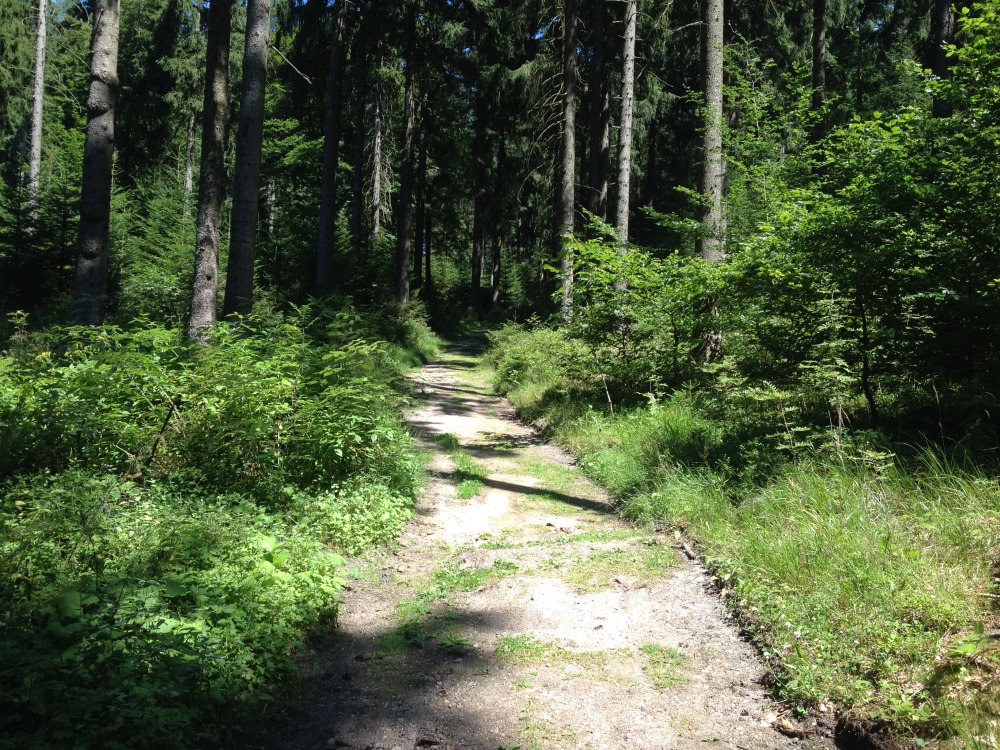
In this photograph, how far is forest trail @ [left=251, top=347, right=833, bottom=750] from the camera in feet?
11.5

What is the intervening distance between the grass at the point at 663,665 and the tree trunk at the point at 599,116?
55.6 feet

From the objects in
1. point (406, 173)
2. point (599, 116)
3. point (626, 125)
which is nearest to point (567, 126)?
point (626, 125)

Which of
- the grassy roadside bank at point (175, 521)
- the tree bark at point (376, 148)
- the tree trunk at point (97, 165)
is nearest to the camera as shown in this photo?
the grassy roadside bank at point (175, 521)

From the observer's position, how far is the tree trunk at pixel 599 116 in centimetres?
2009

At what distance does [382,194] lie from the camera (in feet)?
103

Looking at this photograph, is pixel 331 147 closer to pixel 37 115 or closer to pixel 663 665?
pixel 37 115

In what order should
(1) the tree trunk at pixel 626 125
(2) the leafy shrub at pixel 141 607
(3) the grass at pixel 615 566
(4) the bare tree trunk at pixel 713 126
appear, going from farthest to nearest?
(1) the tree trunk at pixel 626 125 → (4) the bare tree trunk at pixel 713 126 → (3) the grass at pixel 615 566 → (2) the leafy shrub at pixel 141 607

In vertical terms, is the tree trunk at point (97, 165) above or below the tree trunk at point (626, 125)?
below

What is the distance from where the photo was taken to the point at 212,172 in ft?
34.3

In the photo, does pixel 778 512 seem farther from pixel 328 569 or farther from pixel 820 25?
pixel 820 25

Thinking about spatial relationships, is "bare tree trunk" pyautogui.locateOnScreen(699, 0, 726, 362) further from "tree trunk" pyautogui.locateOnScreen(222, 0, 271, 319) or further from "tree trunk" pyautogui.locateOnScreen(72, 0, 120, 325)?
"tree trunk" pyautogui.locateOnScreen(72, 0, 120, 325)

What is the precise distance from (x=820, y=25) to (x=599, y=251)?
1737 centimetres

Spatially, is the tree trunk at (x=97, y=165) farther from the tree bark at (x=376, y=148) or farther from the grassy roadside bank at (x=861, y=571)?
the tree bark at (x=376, y=148)

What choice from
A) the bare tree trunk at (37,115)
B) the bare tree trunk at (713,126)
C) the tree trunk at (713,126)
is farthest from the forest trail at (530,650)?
the bare tree trunk at (37,115)
